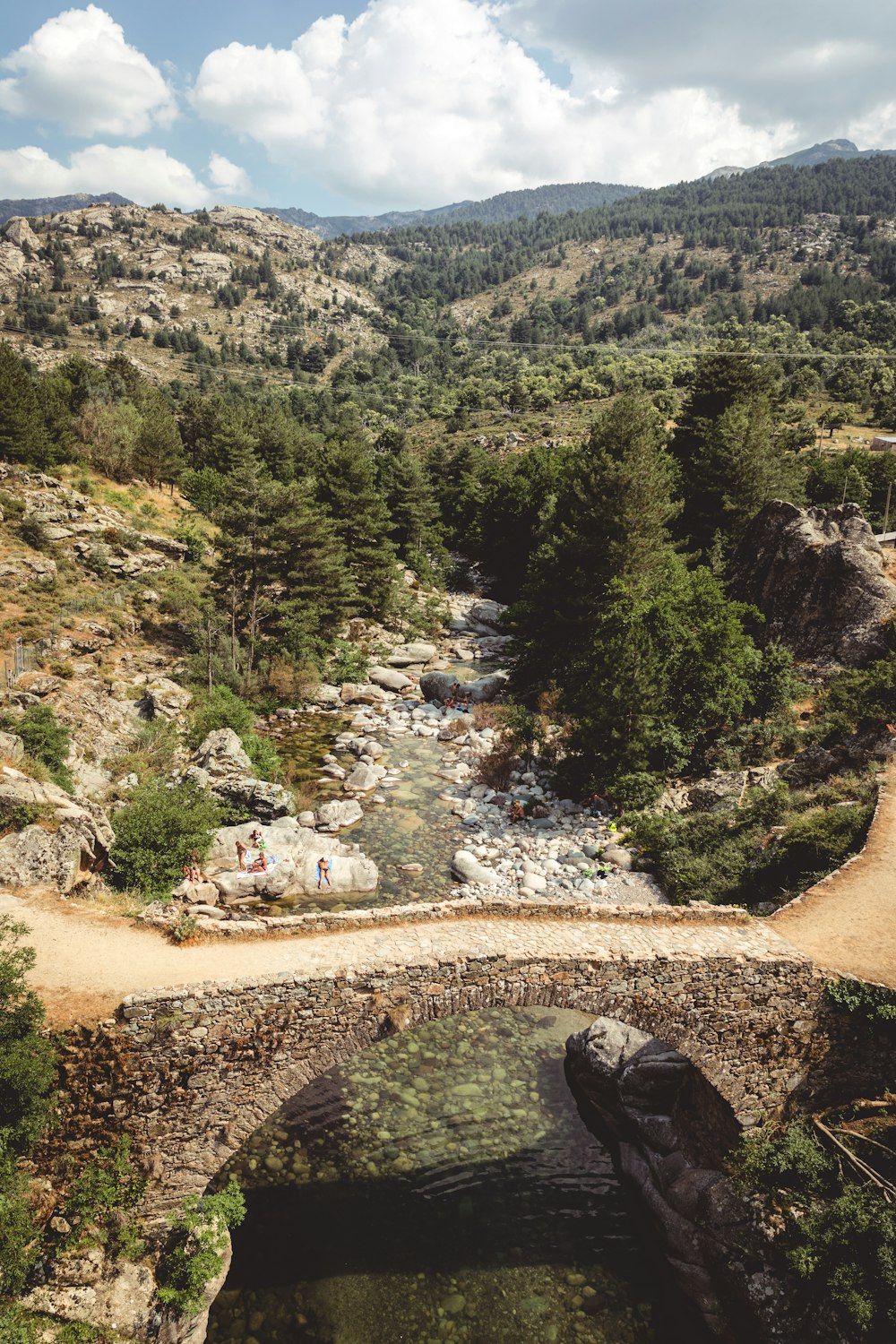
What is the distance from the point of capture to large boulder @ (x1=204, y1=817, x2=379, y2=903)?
2123 cm

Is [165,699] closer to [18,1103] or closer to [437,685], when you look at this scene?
[437,685]

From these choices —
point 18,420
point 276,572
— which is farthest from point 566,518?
point 18,420

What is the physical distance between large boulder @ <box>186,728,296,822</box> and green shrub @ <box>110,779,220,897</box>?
353 cm

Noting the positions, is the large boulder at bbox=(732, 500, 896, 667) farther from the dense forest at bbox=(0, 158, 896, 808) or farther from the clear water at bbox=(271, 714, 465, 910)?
the clear water at bbox=(271, 714, 465, 910)

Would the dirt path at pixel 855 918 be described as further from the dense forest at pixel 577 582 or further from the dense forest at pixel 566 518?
the dense forest at pixel 566 518

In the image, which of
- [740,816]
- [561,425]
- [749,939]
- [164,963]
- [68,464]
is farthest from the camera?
[561,425]

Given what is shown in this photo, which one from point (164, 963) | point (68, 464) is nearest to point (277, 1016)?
point (164, 963)

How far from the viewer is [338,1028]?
1164 centimetres

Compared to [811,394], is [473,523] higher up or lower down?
lower down

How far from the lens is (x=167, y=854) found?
19.6m

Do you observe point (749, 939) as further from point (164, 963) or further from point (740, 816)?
point (164, 963)

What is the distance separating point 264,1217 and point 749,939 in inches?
423

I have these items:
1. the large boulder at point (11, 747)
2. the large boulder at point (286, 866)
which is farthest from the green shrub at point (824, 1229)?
the large boulder at point (11, 747)

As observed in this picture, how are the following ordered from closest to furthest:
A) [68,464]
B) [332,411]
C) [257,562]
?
[257,562]
[68,464]
[332,411]
